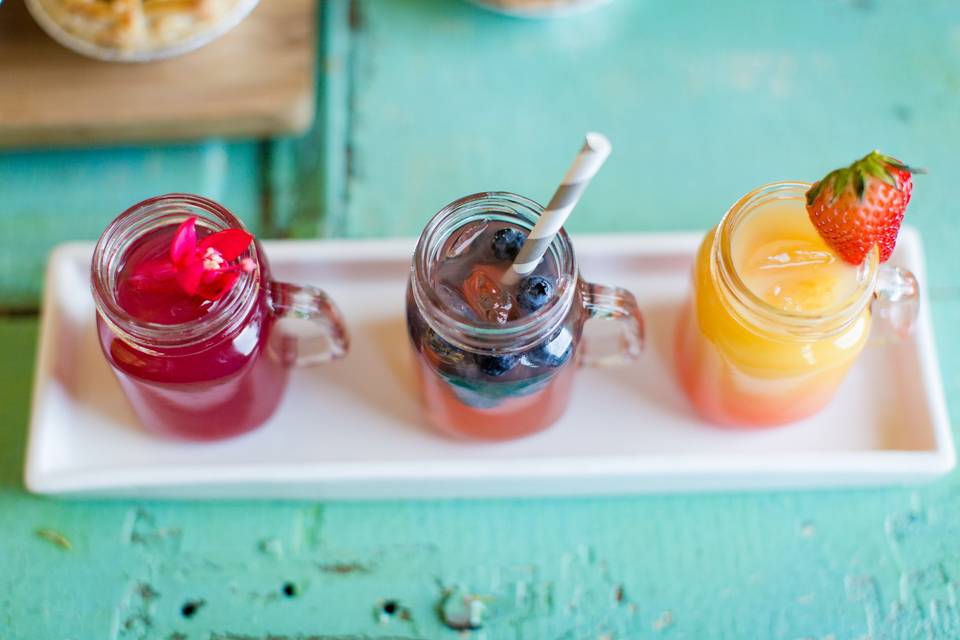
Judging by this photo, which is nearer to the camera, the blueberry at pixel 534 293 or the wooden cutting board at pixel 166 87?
the blueberry at pixel 534 293

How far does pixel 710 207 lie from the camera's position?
1087mm

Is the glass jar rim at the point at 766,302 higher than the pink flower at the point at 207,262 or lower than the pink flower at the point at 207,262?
higher

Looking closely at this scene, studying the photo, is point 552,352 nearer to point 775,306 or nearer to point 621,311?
point 621,311

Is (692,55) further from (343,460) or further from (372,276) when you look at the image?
(343,460)

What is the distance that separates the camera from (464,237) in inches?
31.6

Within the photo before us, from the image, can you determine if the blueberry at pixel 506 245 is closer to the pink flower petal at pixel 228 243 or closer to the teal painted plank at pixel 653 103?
the pink flower petal at pixel 228 243

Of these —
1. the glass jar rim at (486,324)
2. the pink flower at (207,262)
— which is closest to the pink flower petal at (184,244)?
the pink flower at (207,262)

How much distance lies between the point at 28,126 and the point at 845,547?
0.99 meters

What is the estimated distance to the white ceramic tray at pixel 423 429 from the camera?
869mm

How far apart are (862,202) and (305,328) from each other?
0.53 m

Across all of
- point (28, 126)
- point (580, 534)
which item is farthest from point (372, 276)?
point (28, 126)

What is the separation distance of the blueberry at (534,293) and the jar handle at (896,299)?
0.96 feet

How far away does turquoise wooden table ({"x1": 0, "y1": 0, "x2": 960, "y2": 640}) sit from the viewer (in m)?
0.90

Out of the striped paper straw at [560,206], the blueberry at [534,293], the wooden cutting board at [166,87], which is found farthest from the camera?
the wooden cutting board at [166,87]
